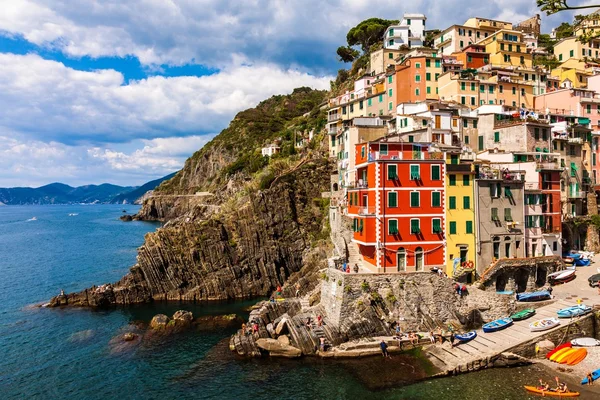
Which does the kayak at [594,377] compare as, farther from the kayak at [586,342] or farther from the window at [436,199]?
the window at [436,199]

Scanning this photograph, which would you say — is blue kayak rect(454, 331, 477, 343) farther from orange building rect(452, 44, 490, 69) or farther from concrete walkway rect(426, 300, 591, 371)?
orange building rect(452, 44, 490, 69)

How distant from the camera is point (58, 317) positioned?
5019 cm

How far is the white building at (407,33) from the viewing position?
8724 cm

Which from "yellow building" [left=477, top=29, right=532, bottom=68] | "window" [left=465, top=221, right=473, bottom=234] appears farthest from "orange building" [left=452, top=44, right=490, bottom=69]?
"window" [left=465, top=221, right=473, bottom=234]

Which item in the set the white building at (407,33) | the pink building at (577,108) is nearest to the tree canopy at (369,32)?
the white building at (407,33)

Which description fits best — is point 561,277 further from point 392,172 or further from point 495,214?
point 392,172

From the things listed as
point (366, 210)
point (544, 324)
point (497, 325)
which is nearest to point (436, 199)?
point (366, 210)

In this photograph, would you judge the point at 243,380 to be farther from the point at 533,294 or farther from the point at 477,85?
the point at 477,85

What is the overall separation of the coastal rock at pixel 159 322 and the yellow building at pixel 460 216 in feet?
103

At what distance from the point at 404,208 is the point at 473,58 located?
5090 centimetres

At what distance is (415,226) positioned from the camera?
39.7 meters

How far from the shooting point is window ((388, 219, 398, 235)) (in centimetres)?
3938

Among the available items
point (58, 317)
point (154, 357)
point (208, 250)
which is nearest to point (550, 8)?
point (154, 357)

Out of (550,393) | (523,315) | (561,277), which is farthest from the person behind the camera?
(561,277)
